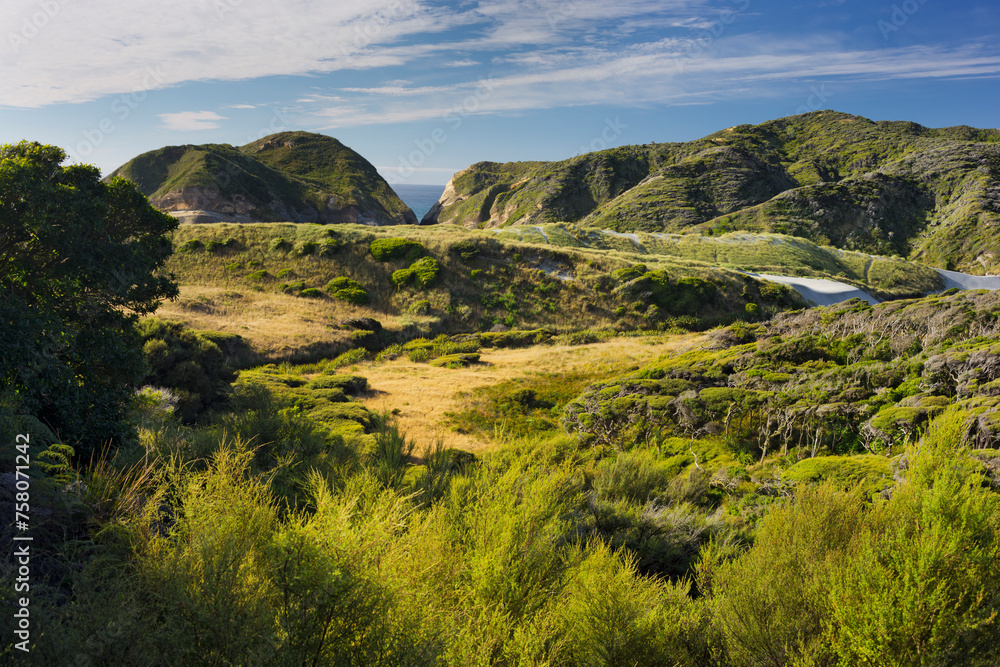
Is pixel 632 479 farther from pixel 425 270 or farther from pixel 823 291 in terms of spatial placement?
pixel 823 291

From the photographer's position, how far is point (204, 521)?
273 cm

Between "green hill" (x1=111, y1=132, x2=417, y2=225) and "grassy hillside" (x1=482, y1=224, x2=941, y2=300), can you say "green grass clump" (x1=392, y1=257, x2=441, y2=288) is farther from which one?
"green hill" (x1=111, y1=132, x2=417, y2=225)

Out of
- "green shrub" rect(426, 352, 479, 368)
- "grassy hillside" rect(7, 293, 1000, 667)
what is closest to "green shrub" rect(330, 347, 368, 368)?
"green shrub" rect(426, 352, 479, 368)

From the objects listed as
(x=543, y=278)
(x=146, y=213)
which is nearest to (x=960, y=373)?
(x=146, y=213)

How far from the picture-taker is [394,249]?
36.2 metres

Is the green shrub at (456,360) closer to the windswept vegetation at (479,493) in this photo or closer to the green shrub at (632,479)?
the windswept vegetation at (479,493)

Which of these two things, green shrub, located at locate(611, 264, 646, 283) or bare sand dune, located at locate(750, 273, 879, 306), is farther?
bare sand dune, located at locate(750, 273, 879, 306)

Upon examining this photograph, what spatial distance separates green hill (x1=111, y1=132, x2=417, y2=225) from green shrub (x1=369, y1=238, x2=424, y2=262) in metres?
52.4

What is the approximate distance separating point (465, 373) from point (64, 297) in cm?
1504

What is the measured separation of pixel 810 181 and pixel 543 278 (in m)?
88.7

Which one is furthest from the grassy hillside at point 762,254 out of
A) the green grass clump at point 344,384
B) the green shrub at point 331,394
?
the green shrub at point 331,394

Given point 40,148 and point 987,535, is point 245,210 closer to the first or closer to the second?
point 40,148

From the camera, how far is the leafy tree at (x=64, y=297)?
19.9 feet

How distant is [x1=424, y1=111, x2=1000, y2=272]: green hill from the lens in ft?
231
